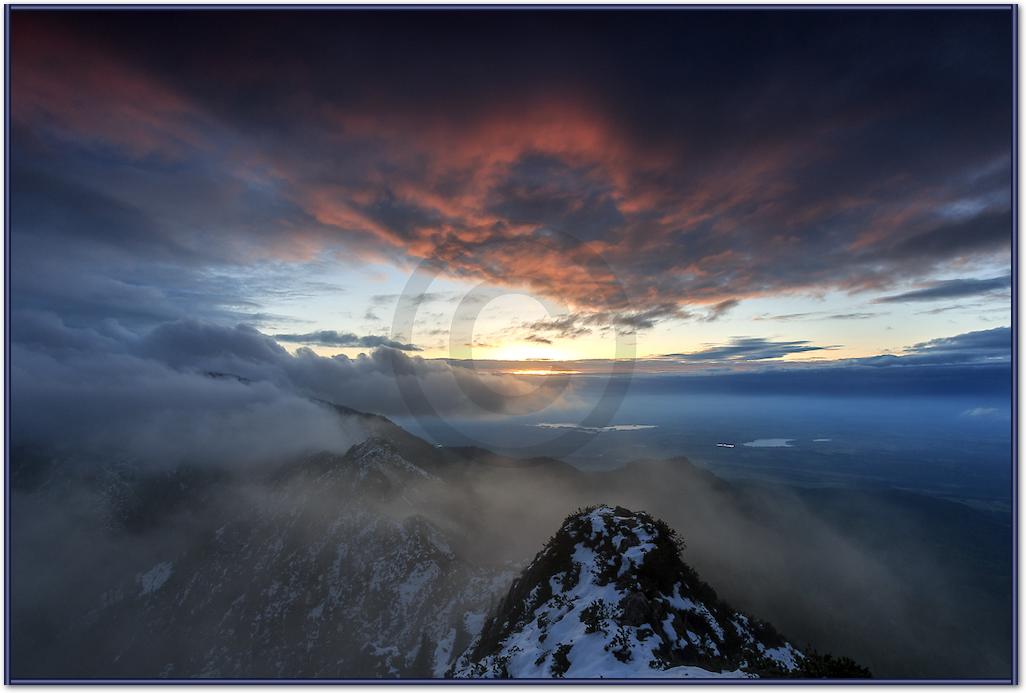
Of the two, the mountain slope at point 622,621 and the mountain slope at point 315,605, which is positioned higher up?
the mountain slope at point 622,621

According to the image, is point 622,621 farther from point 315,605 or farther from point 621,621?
point 315,605

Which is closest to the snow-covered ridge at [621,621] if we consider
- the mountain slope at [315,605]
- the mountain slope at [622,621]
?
the mountain slope at [622,621]

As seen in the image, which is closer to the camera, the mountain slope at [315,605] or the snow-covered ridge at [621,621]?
the snow-covered ridge at [621,621]

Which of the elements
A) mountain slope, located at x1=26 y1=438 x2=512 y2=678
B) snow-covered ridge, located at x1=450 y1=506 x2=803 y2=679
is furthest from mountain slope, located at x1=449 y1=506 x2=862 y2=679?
mountain slope, located at x1=26 y1=438 x2=512 y2=678

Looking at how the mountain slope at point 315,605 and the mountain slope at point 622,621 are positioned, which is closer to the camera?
the mountain slope at point 622,621

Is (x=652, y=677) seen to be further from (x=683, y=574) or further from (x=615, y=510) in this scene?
(x=615, y=510)

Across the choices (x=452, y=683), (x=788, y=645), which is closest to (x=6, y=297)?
(x=452, y=683)

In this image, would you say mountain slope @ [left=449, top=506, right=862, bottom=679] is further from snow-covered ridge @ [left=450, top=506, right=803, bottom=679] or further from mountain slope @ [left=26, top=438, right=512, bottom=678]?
mountain slope @ [left=26, top=438, right=512, bottom=678]

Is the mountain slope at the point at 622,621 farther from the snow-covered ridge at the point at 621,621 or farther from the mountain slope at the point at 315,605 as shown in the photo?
the mountain slope at the point at 315,605
